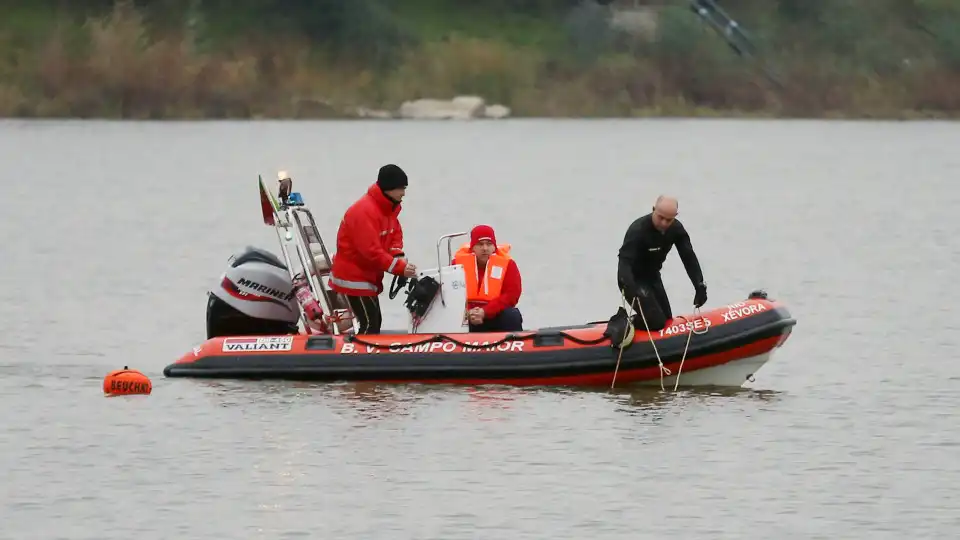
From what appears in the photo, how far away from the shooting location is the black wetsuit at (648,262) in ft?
49.6

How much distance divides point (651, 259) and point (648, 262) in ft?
0.10

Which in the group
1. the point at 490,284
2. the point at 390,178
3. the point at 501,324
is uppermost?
the point at 390,178

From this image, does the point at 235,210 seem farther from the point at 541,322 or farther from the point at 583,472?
the point at 583,472

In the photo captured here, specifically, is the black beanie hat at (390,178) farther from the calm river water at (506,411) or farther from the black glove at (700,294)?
the black glove at (700,294)

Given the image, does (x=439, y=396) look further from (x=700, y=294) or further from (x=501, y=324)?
(x=700, y=294)

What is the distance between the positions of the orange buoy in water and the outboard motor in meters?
0.69

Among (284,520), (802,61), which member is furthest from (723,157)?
(284,520)

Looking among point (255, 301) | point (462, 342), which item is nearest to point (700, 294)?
point (462, 342)

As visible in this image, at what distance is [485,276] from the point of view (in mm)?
15836

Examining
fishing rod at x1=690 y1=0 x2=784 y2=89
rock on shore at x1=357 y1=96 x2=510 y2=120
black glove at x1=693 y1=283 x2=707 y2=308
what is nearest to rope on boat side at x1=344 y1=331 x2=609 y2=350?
black glove at x1=693 y1=283 x2=707 y2=308

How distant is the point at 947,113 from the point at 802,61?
450cm

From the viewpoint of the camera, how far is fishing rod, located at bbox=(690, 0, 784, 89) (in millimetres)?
63213

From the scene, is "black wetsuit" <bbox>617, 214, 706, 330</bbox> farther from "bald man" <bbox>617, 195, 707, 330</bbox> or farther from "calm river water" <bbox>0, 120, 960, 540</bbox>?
"calm river water" <bbox>0, 120, 960, 540</bbox>

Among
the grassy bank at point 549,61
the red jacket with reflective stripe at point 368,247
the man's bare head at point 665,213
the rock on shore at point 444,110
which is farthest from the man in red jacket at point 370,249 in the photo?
the rock on shore at point 444,110
